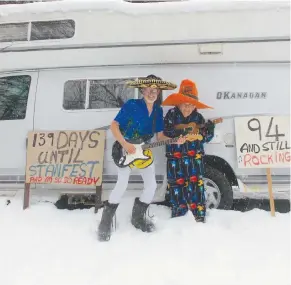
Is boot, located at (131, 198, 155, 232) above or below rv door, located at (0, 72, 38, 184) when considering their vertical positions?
below

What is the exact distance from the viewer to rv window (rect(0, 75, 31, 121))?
504cm

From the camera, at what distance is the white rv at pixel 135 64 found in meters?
4.48

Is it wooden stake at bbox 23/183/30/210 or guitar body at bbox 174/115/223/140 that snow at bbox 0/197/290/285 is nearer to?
wooden stake at bbox 23/183/30/210

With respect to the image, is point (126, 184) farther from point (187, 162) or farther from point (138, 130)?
point (187, 162)

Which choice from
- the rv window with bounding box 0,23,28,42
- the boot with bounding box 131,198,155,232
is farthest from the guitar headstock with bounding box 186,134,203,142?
the rv window with bounding box 0,23,28,42

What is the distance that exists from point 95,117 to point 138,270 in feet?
7.23

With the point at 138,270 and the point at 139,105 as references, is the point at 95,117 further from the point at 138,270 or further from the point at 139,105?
the point at 138,270

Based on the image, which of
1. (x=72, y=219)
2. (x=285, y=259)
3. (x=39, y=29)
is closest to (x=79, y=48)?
(x=39, y=29)

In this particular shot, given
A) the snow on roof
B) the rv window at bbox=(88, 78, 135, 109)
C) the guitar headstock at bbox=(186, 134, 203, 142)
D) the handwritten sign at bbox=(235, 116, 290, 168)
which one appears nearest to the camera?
the guitar headstock at bbox=(186, 134, 203, 142)

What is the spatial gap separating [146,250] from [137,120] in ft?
4.39

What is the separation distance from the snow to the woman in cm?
19

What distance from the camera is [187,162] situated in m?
4.32

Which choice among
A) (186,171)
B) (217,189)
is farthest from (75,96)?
(217,189)

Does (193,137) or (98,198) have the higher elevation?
(193,137)
